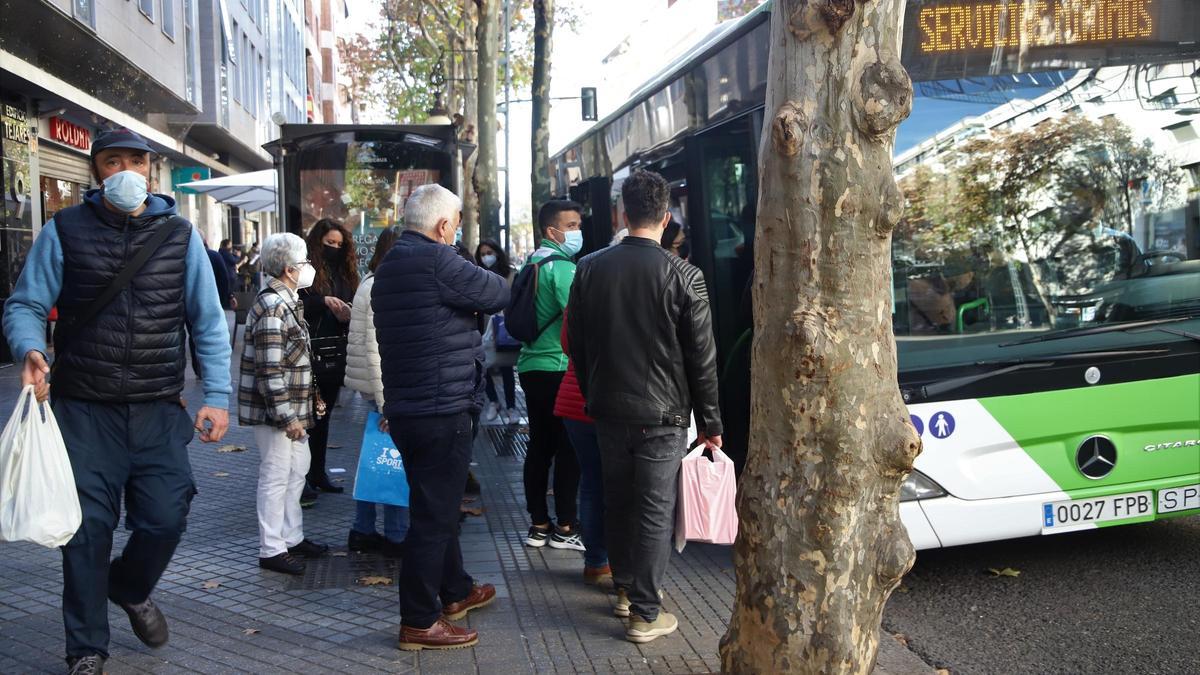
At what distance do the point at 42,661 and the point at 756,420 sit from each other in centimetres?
300

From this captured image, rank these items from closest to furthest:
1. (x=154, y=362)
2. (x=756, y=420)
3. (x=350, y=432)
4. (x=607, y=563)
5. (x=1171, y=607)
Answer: (x=756, y=420) < (x=154, y=362) < (x=1171, y=607) < (x=607, y=563) < (x=350, y=432)

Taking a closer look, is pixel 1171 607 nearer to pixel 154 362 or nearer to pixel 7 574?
pixel 154 362

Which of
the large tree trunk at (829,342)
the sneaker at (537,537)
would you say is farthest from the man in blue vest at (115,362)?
the sneaker at (537,537)

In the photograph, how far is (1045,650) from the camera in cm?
497

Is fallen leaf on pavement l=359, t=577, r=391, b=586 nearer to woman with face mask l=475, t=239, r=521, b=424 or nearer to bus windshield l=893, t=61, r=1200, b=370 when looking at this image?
bus windshield l=893, t=61, r=1200, b=370

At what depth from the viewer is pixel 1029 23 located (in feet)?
18.8

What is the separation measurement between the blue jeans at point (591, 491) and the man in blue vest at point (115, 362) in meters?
1.86

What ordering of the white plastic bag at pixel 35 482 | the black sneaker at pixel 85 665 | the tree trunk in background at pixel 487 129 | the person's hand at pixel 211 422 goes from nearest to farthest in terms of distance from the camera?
1. the white plastic bag at pixel 35 482
2. the black sneaker at pixel 85 665
3. the person's hand at pixel 211 422
4. the tree trunk in background at pixel 487 129

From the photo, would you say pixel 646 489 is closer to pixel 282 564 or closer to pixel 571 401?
pixel 571 401

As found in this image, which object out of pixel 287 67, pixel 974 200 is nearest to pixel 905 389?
pixel 974 200

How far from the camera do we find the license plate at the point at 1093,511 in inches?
224

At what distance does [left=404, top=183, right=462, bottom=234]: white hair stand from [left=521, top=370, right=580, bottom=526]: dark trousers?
67.5 inches

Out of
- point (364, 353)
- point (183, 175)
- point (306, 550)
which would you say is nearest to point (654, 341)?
point (364, 353)

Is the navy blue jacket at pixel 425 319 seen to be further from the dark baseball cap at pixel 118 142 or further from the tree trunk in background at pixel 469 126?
the tree trunk in background at pixel 469 126
